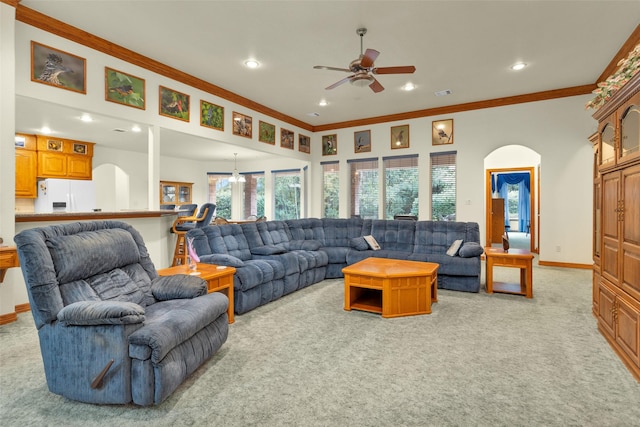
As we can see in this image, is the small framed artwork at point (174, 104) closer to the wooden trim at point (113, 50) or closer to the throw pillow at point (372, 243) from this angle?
the wooden trim at point (113, 50)

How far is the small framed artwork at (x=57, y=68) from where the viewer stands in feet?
11.3

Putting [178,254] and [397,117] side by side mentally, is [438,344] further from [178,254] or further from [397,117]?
[397,117]

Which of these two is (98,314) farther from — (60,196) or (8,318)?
(60,196)

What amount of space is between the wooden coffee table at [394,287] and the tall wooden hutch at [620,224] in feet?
4.83

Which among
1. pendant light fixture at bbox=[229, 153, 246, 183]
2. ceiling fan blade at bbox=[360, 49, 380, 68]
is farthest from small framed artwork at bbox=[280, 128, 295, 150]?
ceiling fan blade at bbox=[360, 49, 380, 68]

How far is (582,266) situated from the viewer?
19.1 feet

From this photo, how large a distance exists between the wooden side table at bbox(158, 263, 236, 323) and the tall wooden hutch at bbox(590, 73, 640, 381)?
3.15m

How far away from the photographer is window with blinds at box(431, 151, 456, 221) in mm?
6887

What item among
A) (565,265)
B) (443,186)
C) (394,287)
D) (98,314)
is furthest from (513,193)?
(98,314)

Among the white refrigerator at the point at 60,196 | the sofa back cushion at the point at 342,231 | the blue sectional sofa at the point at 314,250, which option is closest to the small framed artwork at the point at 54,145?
the white refrigerator at the point at 60,196

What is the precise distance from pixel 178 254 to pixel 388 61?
4.34 metres

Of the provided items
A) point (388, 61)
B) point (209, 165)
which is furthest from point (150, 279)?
point (209, 165)

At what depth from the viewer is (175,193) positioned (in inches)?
387

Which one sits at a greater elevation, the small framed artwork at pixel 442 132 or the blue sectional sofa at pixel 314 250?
the small framed artwork at pixel 442 132
